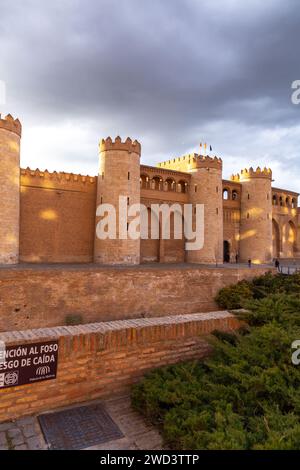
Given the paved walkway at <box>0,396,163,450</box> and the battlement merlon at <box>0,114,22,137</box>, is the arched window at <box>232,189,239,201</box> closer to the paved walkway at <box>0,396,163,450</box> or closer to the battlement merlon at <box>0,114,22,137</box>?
the battlement merlon at <box>0,114,22,137</box>

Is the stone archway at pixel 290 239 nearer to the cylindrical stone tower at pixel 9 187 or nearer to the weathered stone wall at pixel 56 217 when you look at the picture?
the weathered stone wall at pixel 56 217

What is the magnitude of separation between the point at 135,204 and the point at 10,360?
20244mm

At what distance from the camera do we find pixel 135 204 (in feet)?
80.2

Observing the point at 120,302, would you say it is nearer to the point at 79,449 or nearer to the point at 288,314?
the point at 288,314

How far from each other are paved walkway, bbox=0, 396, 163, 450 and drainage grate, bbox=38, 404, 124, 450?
3.4 inches

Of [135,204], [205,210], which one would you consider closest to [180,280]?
[135,204]

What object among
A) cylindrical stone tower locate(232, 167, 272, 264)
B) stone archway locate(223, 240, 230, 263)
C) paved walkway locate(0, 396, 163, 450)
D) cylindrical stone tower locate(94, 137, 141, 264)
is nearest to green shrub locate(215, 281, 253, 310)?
cylindrical stone tower locate(94, 137, 141, 264)

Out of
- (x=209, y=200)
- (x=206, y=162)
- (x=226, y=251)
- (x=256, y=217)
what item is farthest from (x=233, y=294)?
(x=256, y=217)

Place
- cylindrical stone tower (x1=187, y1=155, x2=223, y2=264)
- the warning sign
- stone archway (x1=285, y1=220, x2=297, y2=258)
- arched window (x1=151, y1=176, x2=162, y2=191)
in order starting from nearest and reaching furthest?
the warning sign, arched window (x1=151, y1=176, x2=162, y2=191), cylindrical stone tower (x1=187, y1=155, x2=223, y2=264), stone archway (x1=285, y1=220, x2=297, y2=258)

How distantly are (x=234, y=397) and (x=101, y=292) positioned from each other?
14.6 meters

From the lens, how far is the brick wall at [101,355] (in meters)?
4.80

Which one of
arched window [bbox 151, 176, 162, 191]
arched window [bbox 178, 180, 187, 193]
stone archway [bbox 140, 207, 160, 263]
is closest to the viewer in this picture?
stone archway [bbox 140, 207, 160, 263]

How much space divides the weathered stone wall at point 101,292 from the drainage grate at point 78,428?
12.4m

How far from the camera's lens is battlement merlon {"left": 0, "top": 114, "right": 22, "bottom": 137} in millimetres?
20047
